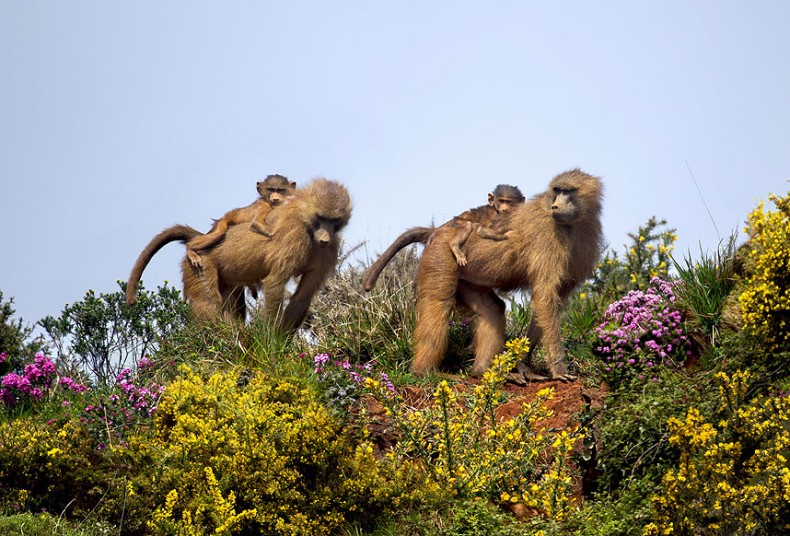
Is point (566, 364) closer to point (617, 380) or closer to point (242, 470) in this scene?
point (617, 380)

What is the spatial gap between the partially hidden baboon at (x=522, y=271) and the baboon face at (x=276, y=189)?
6.31 feet

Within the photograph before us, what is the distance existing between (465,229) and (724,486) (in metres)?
5.05

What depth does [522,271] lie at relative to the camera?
410 inches

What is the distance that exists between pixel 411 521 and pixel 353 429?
1394 mm

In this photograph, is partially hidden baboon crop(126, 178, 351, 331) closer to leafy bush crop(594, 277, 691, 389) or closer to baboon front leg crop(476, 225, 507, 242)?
baboon front leg crop(476, 225, 507, 242)

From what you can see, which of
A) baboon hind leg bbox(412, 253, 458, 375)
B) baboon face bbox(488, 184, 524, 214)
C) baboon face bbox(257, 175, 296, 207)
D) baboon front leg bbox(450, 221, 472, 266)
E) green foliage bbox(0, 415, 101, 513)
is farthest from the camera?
baboon face bbox(257, 175, 296, 207)

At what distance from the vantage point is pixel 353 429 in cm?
813

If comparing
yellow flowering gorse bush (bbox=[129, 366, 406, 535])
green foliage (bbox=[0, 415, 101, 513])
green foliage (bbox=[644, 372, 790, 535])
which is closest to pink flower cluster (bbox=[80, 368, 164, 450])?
green foliage (bbox=[0, 415, 101, 513])

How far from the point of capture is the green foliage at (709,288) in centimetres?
967

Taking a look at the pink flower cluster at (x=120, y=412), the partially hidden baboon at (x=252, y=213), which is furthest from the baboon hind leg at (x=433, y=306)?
the pink flower cluster at (x=120, y=412)

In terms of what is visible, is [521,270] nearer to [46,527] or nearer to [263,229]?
[263,229]

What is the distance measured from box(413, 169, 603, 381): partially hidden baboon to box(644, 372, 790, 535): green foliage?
3.44 m

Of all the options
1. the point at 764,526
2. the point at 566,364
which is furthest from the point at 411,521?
the point at 566,364

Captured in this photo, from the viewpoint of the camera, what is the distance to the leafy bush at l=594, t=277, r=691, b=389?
8.98m
